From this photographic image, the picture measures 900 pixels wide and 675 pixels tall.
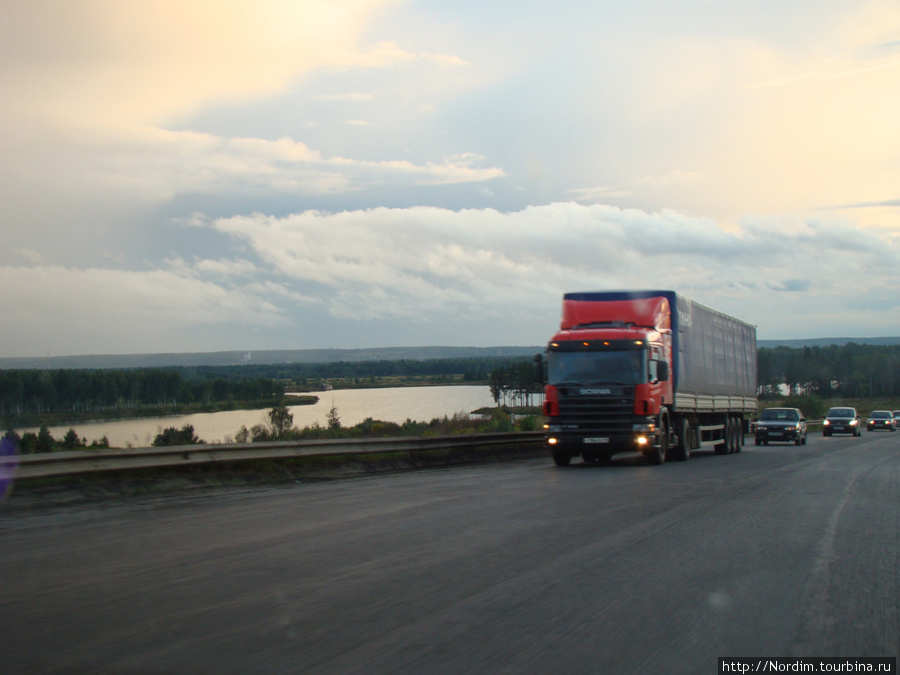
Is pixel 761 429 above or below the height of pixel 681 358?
below

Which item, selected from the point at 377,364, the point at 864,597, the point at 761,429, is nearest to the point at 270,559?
the point at 864,597

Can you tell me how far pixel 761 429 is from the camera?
38.2 m

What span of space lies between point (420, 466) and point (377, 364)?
15296cm

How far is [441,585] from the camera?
6.30 meters

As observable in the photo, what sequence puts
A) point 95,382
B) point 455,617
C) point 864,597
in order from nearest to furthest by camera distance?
point 455,617 → point 864,597 → point 95,382

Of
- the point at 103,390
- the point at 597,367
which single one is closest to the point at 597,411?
the point at 597,367

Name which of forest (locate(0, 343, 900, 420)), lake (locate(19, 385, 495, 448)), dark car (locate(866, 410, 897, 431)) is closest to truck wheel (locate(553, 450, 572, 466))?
forest (locate(0, 343, 900, 420))

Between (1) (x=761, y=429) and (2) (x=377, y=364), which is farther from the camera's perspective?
(2) (x=377, y=364)

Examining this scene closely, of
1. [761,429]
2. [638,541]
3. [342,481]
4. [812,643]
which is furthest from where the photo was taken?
[761,429]

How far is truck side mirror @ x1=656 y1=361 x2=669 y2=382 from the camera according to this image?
66.8 ft

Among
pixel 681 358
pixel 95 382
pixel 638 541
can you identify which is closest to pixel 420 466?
pixel 681 358

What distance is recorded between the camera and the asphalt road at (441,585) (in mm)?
4633

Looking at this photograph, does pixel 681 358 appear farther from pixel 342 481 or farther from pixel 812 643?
pixel 812 643

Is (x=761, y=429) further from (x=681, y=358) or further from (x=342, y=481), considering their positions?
(x=342, y=481)
